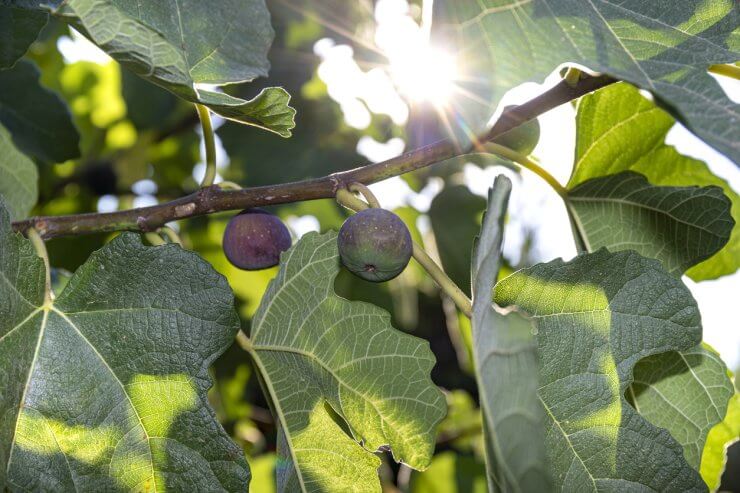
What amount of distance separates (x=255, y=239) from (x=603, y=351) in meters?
0.61

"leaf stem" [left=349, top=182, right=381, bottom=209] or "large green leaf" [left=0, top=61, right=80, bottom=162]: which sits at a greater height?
"large green leaf" [left=0, top=61, right=80, bottom=162]

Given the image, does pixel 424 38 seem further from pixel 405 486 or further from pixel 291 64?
pixel 405 486

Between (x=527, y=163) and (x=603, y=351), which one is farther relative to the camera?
(x=527, y=163)

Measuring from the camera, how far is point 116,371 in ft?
3.52

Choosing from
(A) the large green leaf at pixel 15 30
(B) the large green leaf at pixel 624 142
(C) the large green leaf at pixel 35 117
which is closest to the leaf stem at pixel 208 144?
(A) the large green leaf at pixel 15 30

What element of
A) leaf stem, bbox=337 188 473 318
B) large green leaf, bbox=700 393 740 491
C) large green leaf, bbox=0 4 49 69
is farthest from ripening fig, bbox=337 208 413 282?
large green leaf, bbox=700 393 740 491

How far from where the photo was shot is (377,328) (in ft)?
3.83

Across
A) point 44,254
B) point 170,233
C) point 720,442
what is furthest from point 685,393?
point 44,254

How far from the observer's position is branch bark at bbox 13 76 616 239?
111cm

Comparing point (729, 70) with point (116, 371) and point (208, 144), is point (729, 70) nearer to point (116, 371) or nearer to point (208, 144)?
point (208, 144)

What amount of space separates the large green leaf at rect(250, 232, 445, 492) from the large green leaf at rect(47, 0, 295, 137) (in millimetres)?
241

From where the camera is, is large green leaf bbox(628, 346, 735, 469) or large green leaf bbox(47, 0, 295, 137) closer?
large green leaf bbox(47, 0, 295, 137)

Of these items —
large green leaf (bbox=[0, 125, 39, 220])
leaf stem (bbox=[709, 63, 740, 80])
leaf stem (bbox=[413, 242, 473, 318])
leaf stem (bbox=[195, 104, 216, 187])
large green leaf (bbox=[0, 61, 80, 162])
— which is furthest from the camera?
large green leaf (bbox=[0, 61, 80, 162])

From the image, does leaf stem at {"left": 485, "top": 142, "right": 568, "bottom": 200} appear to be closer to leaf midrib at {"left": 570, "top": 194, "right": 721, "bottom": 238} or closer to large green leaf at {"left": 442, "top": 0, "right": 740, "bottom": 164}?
leaf midrib at {"left": 570, "top": 194, "right": 721, "bottom": 238}
